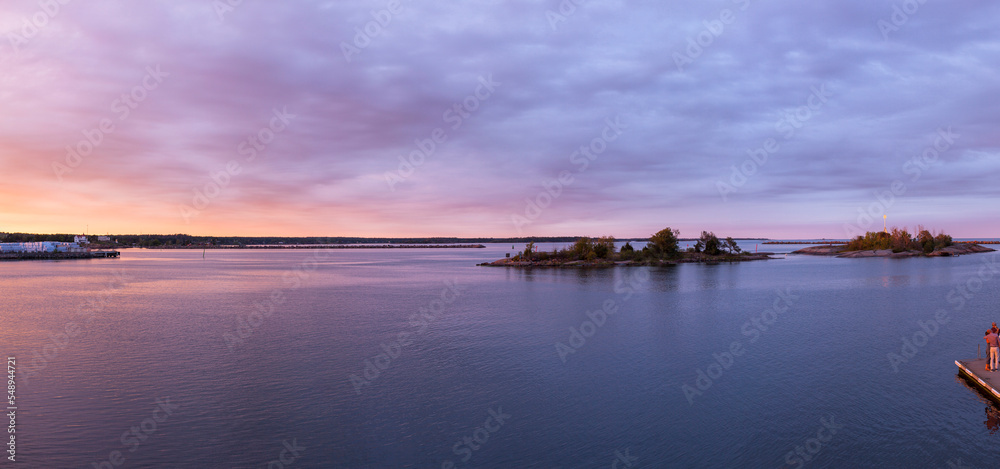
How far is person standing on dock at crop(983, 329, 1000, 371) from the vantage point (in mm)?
22422

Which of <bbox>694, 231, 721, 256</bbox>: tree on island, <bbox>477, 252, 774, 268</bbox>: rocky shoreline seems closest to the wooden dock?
<bbox>477, 252, 774, 268</bbox>: rocky shoreline

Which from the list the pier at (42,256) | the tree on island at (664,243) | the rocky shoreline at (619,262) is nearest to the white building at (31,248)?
the pier at (42,256)

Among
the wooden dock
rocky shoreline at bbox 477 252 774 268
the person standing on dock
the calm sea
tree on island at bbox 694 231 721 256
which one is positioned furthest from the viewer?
tree on island at bbox 694 231 721 256

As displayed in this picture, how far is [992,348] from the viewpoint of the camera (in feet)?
74.6

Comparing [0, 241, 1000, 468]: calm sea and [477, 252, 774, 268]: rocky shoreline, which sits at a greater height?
[477, 252, 774, 268]: rocky shoreline

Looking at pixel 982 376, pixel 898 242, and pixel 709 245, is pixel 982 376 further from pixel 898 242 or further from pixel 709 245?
pixel 898 242

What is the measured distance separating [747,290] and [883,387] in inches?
1626

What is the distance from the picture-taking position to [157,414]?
19.3m

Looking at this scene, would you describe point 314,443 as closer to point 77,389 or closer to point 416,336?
point 77,389

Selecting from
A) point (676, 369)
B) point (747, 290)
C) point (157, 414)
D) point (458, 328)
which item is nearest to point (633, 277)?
point (747, 290)

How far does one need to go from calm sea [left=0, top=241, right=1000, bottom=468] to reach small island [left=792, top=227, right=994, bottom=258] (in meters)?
126

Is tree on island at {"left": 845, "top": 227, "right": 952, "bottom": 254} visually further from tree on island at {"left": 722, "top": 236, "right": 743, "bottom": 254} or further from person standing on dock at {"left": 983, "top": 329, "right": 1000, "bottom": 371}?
person standing on dock at {"left": 983, "top": 329, "right": 1000, "bottom": 371}

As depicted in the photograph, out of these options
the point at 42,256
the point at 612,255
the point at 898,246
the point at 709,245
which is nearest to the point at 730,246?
the point at 709,245

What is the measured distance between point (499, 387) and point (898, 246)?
181m
